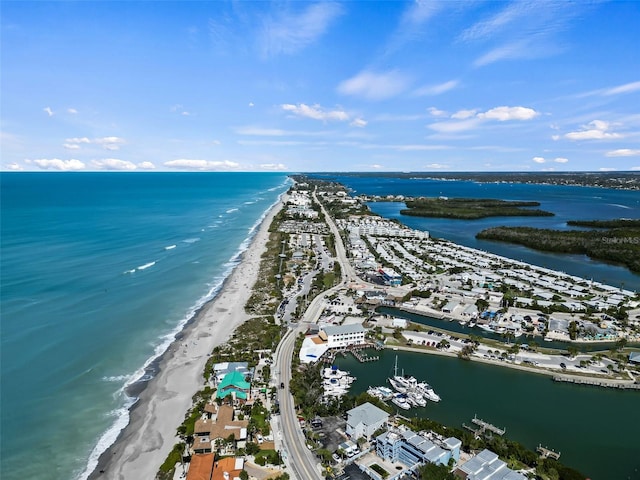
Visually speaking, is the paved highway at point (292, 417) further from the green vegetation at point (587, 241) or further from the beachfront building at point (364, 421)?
the green vegetation at point (587, 241)

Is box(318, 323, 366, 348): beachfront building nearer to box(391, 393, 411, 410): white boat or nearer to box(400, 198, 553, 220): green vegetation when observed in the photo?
box(391, 393, 411, 410): white boat

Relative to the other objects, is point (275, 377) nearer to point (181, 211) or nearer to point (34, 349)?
point (34, 349)

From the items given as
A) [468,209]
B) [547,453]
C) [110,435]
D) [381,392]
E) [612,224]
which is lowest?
[110,435]

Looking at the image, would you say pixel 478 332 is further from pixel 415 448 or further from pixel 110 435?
pixel 110 435

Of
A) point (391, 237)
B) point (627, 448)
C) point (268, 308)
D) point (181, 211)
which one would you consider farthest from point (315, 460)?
point (181, 211)

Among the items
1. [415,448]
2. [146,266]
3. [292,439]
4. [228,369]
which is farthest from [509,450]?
[146,266]

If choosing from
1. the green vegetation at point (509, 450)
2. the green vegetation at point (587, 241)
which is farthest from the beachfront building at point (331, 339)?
the green vegetation at point (587, 241)
